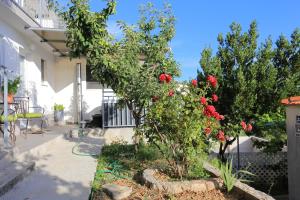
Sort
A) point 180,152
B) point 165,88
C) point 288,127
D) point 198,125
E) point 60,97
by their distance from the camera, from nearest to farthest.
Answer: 1. point 198,125
2. point 180,152
3. point 165,88
4. point 288,127
5. point 60,97

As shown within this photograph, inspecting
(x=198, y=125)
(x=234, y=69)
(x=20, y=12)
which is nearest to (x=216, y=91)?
(x=234, y=69)

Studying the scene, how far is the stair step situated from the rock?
132cm

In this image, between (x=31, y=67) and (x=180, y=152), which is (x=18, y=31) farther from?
(x=180, y=152)

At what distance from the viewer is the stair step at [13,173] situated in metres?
4.71

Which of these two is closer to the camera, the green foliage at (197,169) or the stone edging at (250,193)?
the stone edging at (250,193)

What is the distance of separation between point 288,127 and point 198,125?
2.60 metres

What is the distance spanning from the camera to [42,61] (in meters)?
13.6

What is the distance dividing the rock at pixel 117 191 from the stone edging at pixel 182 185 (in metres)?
0.38

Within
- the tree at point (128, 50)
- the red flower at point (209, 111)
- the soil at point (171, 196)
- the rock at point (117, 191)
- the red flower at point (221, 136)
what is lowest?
the soil at point (171, 196)

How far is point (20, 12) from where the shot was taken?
8688mm

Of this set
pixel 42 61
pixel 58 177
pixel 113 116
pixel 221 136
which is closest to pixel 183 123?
pixel 221 136

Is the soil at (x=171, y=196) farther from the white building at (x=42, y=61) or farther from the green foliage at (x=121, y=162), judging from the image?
the white building at (x=42, y=61)

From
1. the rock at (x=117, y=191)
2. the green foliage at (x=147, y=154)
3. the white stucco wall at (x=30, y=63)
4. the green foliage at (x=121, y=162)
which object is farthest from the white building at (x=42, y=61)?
the rock at (x=117, y=191)

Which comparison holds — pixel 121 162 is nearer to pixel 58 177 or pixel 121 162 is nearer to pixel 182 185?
pixel 58 177
